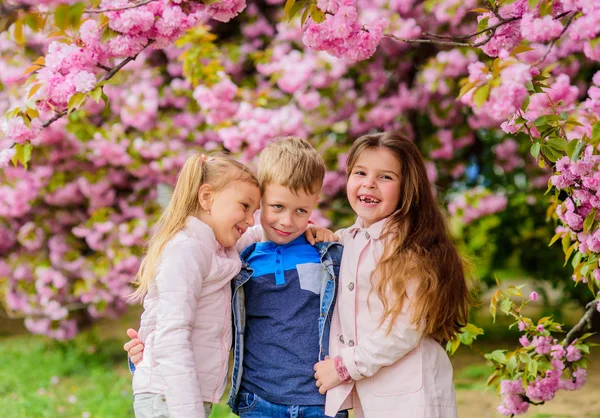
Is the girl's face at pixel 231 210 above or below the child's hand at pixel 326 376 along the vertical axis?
above

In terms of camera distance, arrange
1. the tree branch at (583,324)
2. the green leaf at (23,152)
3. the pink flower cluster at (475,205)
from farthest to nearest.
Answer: the pink flower cluster at (475,205) < the tree branch at (583,324) < the green leaf at (23,152)

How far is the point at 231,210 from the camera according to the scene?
2570mm

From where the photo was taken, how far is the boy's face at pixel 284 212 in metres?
2.61

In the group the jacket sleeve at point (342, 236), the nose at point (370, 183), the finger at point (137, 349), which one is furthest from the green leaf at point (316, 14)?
the finger at point (137, 349)

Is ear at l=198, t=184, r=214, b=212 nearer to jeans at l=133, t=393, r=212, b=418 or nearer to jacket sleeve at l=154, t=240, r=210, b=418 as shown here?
jacket sleeve at l=154, t=240, r=210, b=418

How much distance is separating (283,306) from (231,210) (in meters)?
0.39

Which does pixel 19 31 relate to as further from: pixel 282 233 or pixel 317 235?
pixel 317 235

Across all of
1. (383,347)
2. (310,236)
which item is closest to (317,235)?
(310,236)

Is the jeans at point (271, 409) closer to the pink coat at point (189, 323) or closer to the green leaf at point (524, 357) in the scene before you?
the pink coat at point (189, 323)

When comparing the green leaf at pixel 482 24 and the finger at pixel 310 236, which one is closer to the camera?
the green leaf at pixel 482 24

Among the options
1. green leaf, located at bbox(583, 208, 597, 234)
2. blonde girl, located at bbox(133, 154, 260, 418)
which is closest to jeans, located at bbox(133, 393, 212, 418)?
blonde girl, located at bbox(133, 154, 260, 418)

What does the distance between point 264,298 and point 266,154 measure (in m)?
0.51

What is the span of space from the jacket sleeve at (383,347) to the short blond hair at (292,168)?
528mm

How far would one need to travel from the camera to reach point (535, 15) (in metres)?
2.24
